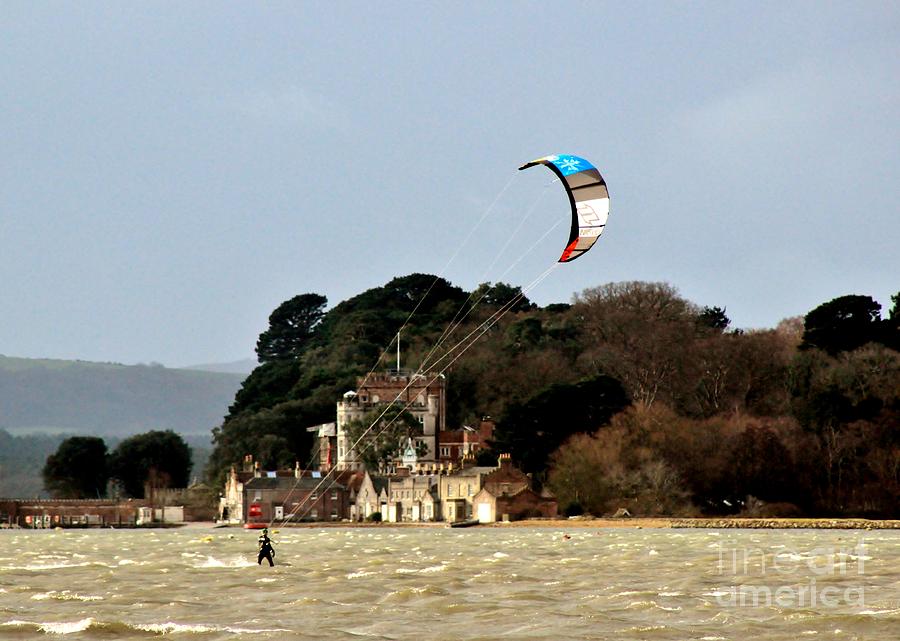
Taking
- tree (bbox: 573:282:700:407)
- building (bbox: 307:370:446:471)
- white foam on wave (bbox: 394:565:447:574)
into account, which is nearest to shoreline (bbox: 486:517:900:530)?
tree (bbox: 573:282:700:407)

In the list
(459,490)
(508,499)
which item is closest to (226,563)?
(508,499)

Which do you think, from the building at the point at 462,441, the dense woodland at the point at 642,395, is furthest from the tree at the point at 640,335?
the building at the point at 462,441

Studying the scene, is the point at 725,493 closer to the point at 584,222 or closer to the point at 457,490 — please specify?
the point at 457,490

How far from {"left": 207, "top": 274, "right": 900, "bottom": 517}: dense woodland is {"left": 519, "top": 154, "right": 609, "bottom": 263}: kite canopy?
45953mm

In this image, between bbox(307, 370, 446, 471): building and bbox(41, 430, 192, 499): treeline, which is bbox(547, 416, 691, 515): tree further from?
bbox(41, 430, 192, 499): treeline

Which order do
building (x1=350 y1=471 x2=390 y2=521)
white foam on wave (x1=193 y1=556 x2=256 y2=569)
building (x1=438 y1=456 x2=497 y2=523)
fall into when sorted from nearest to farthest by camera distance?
white foam on wave (x1=193 y1=556 x2=256 y2=569) < building (x1=438 y1=456 x2=497 y2=523) < building (x1=350 y1=471 x2=390 y2=521)

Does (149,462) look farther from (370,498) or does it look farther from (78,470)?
(370,498)

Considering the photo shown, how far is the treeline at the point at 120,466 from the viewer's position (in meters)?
141

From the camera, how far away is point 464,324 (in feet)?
484

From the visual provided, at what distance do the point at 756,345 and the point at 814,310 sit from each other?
11.7 m

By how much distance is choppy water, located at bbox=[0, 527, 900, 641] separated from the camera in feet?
86.1

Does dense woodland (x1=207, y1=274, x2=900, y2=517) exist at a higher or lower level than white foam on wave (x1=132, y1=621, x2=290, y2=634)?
higher

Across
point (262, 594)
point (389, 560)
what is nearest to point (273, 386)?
point (389, 560)

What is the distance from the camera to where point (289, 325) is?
184 meters
